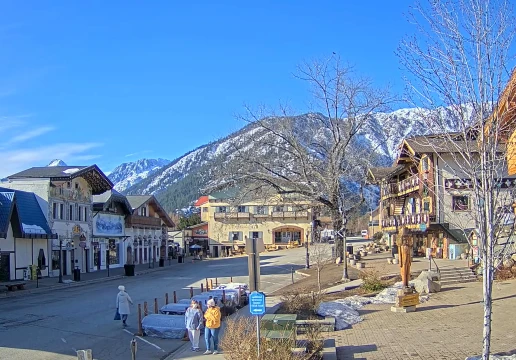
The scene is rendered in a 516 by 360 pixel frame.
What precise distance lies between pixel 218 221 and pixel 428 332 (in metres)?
73.0

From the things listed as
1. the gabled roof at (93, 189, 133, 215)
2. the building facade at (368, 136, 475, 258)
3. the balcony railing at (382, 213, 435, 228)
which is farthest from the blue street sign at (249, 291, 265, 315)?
the gabled roof at (93, 189, 133, 215)

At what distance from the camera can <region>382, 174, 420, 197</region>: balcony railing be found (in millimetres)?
45131

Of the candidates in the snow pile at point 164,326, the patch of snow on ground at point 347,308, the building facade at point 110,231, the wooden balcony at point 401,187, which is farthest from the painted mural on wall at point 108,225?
the snow pile at point 164,326

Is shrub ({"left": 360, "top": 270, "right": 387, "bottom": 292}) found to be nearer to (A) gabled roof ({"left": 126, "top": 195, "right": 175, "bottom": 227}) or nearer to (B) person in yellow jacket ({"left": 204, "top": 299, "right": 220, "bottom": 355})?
(B) person in yellow jacket ({"left": 204, "top": 299, "right": 220, "bottom": 355})

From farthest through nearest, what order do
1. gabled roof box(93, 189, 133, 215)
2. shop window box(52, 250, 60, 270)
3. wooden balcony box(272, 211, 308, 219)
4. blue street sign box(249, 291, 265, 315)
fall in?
wooden balcony box(272, 211, 308, 219), gabled roof box(93, 189, 133, 215), shop window box(52, 250, 60, 270), blue street sign box(249, 291, 265, 315)

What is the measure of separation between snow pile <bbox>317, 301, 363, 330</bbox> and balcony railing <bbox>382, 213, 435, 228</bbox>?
24.8m

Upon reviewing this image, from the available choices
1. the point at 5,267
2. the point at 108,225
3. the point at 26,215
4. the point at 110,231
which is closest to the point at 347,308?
the point at 5,267

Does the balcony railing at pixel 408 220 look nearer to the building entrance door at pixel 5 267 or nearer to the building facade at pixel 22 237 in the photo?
the building facade at pixel 22 237

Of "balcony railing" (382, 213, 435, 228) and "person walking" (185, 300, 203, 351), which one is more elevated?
"balcony railing" (382, 213, 435, 228)

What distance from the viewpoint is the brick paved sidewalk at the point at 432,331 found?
12.6 m

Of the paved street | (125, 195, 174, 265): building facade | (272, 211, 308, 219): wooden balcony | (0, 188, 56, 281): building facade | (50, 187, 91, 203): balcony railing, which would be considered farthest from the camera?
(272, 211, 308, 219): wooden balcony

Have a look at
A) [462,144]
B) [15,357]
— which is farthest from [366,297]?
[462,144]

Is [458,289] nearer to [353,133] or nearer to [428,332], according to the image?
[428,332]

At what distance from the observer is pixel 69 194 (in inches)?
1865
